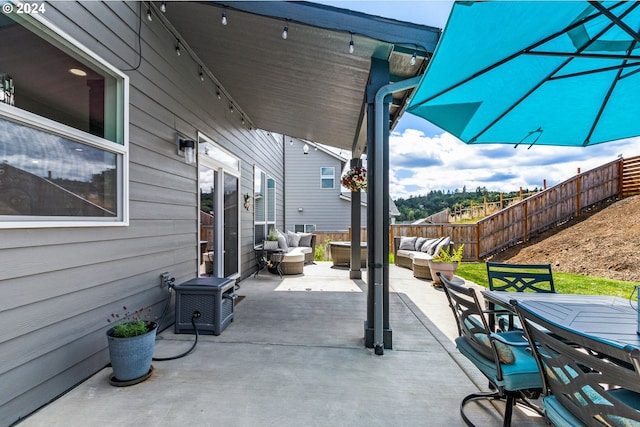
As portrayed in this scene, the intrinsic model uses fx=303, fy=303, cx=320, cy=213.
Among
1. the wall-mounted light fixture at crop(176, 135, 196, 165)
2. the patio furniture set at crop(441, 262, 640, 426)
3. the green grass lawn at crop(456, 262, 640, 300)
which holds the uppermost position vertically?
the wall-mounted light fixture at crop(176, 135, 196, 165)

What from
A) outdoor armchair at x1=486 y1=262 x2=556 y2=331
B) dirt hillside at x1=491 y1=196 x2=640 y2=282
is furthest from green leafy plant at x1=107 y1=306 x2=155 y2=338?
dirt hillside at x1=491 y1=196 x2=640 y2=282

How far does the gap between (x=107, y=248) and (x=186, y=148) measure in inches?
66.3

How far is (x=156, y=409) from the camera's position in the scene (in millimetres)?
1995

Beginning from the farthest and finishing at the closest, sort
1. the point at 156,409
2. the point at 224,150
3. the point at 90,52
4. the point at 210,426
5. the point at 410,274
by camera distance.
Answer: the point at 410,274
the point at 224,150
the point at 90,52
the point at 156,409
the point at 210,426

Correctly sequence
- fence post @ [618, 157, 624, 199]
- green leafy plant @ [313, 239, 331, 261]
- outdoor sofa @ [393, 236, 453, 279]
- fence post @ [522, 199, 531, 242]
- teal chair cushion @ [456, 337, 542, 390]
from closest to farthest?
1. teal chair cushion @ [456, 337, 542, 390]
2. outdoor sofa @ [393, 236, 453, 279]
3. fence post @ [618, 157, 624, 199]
4. fence post @ [522, 199, 531, 242]
5. green leafy plant @ [313, 239, 331, 261]

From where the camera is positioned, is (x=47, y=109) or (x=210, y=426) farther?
(x=47, y=109)

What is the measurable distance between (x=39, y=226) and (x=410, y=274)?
22.4ft

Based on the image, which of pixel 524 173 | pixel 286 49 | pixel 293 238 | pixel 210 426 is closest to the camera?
pixel 210 426

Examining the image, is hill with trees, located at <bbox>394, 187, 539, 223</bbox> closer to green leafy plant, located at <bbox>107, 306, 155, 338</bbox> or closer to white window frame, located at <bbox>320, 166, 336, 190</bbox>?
white window frame, located at <bbox>320, 166, 336, 190</bbox>

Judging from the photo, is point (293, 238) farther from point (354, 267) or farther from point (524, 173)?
point (524, 173)

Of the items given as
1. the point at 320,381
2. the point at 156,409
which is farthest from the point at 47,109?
the point at 320,381

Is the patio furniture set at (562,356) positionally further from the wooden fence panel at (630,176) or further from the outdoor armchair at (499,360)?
the wooden fence panel at (630,176)

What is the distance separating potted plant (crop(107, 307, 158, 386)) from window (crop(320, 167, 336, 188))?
10.4m

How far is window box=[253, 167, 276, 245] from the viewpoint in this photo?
24.4ft
